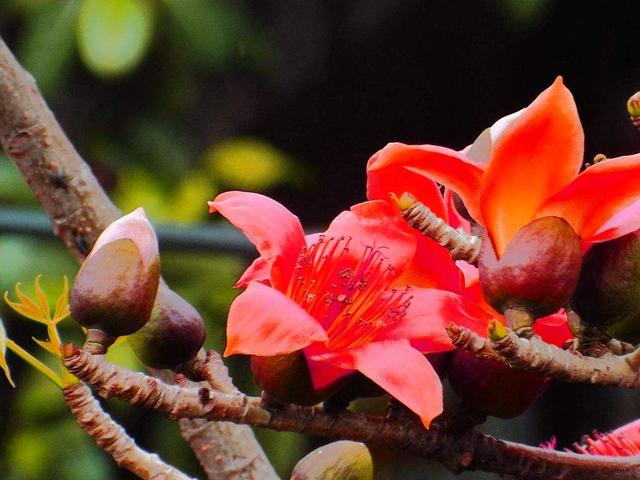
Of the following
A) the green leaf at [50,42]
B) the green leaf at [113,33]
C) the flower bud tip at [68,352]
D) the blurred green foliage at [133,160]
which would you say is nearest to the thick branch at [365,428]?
the flower bud tip at [68,352]

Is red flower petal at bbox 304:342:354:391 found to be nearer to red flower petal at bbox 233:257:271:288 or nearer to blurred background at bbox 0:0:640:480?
Answer: red flower petal at bbox 233:257:271:288

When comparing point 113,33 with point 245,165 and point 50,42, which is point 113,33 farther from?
point 245,165

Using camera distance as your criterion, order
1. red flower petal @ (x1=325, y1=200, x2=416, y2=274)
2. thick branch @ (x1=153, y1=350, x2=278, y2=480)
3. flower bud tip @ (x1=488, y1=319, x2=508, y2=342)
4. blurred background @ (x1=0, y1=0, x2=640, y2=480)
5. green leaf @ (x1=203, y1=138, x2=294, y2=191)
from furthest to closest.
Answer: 1. green leaf @ (x1=203, y1=138, x2=294, y2=191)
2. blurred background @ (x1=0, y1=0, x2=640, y2=480)
3. thick branch @ (x1=153, y1=350, x2=278, y2=480)
4. red flower petal @ (x1=325, y1=200, x2=416, y2=274)
5. flower bud tip @ (x1=488, y1=319, x2=508, y2=342)

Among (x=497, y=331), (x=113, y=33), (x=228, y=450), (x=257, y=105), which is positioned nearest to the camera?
(x=497, y=331)

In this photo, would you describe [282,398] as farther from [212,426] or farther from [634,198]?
[212,426]

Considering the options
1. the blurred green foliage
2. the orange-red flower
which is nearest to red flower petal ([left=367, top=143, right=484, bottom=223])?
the orange-red flower

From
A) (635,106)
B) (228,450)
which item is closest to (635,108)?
Answer: (635,106)
